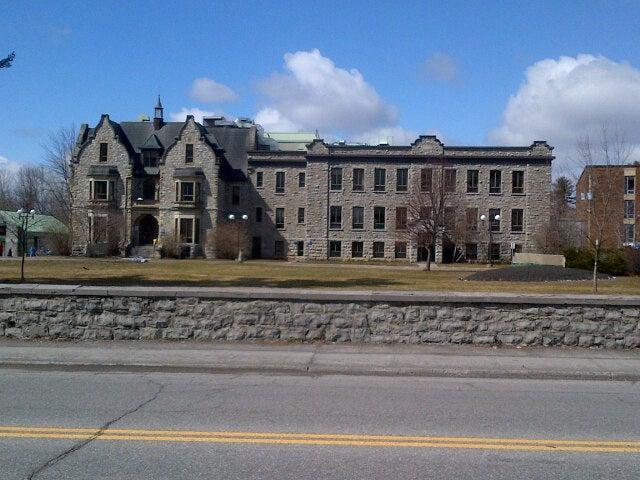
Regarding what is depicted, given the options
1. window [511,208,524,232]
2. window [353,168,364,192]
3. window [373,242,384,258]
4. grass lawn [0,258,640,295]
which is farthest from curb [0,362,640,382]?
window [511,208,524,232]

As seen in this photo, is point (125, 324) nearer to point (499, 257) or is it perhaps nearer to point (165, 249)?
point (165, 249)

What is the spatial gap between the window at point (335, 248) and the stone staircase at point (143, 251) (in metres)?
19.2

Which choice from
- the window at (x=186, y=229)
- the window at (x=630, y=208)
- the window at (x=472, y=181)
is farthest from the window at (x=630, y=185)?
the window at (x=186, y=229)

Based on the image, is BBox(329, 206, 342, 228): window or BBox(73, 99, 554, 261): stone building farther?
BBox(329, 206, 342, 228): window

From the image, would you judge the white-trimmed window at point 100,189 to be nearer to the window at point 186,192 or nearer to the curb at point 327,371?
the window at point 186,192

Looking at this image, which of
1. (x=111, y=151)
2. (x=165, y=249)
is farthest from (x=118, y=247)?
(x=111, y=151)

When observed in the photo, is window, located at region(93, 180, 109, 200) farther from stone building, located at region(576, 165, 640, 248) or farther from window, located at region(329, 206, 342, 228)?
stone building, located at region(576, 165, 640, 248)

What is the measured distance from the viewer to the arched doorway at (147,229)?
6838 centimetres

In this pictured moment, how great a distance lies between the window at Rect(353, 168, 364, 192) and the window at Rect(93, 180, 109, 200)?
1064 inches

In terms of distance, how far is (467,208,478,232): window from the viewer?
211 feet

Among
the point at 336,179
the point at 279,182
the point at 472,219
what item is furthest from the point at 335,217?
the point at 472,219

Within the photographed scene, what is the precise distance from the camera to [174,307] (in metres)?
12.4

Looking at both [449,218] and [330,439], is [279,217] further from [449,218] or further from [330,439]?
[330,439]

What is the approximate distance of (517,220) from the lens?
66.8 metres
